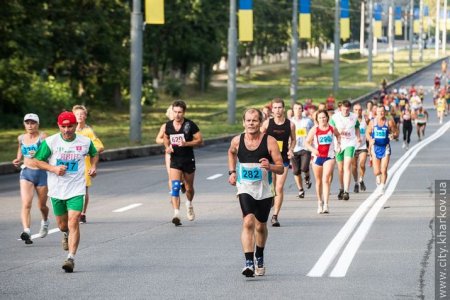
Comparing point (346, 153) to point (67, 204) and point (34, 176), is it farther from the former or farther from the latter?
point (67, 204)

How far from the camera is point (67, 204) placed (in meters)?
13.2

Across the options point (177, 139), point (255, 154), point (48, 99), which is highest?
point (255, 154)

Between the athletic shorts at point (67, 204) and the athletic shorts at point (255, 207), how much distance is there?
1.76m

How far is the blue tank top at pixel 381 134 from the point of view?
2398cm

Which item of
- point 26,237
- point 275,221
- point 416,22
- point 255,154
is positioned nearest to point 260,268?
point 255,154

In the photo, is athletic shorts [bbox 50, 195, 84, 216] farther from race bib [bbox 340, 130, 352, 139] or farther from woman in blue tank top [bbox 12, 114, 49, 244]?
race bib [bbox 340, 130, 352, 139]

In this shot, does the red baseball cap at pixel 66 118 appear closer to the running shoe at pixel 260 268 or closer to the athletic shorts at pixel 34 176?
the running shoe at pixel 260 268

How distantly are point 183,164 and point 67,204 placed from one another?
16.6 feet

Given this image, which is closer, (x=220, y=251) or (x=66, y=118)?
(x=66, y=118)

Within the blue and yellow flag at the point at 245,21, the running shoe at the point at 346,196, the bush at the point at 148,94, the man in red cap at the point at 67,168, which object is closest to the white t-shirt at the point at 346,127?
the running shoe at the point at 346,196

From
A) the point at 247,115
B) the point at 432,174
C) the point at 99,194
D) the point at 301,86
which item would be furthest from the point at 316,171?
the point at 301,86

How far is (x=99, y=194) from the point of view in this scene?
941 inches

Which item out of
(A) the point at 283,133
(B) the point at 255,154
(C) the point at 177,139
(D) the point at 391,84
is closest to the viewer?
(B) the point at 255,154

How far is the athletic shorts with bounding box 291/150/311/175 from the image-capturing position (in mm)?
23969
